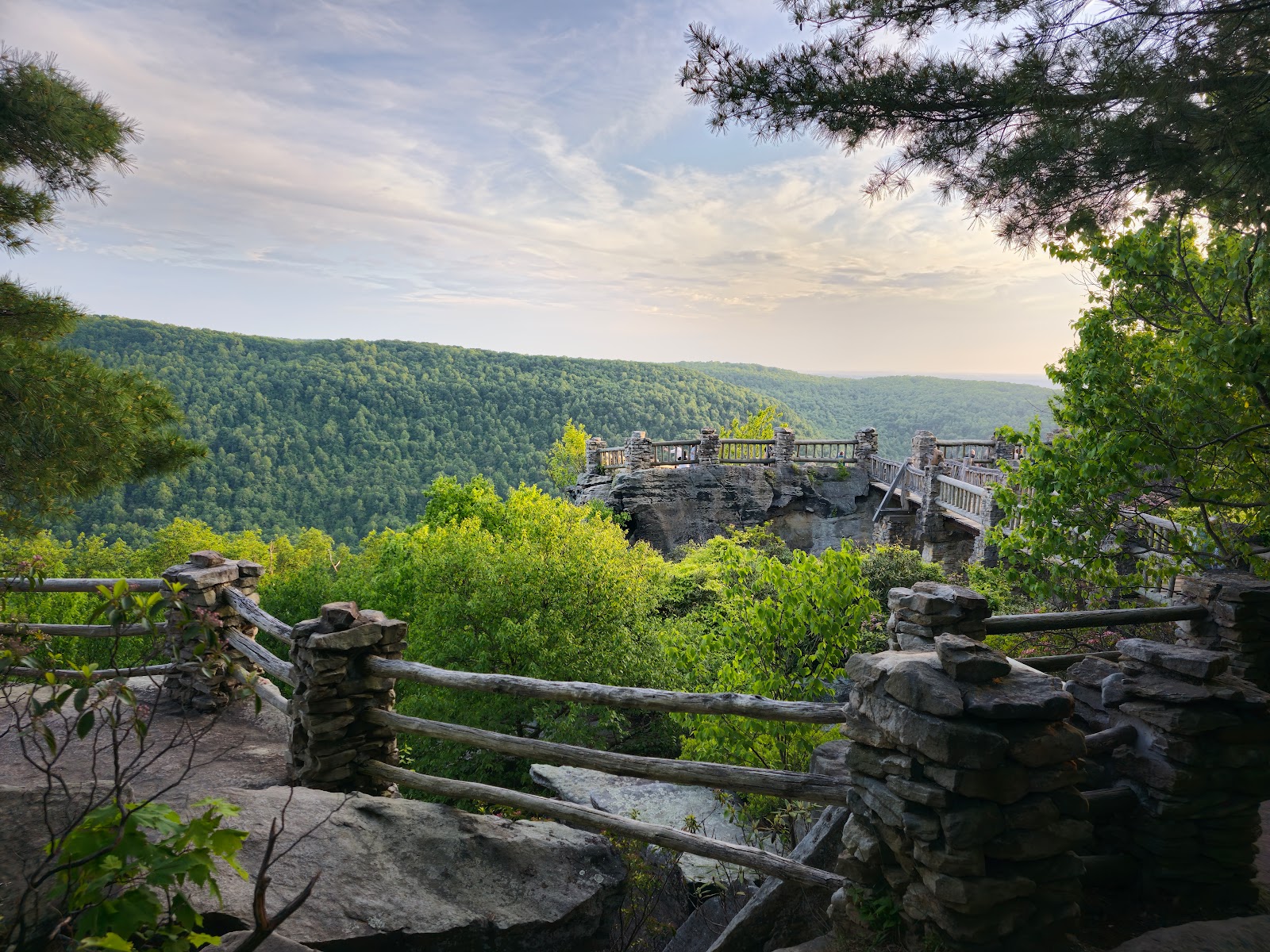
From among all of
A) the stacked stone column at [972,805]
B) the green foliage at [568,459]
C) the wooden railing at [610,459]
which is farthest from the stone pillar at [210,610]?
the green foliage at [568,459]

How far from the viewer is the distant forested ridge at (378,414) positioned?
201 feet

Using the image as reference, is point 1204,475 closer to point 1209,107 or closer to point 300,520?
point 1209,107

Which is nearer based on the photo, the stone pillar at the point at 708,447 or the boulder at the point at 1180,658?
the boulder at the point at 1180,658

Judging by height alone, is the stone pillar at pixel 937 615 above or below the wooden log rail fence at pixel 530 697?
above

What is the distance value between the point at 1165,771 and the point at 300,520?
216 ft

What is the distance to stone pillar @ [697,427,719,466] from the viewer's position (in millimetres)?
28984

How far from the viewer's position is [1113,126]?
4.38 m

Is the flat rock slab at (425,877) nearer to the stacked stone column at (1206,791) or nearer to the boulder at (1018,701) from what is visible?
the boulder at (1018,701)

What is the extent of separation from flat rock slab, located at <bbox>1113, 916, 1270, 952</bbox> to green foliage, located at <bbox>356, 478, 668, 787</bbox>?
822 centimetres

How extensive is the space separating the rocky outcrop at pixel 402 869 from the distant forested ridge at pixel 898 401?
73.8 meters

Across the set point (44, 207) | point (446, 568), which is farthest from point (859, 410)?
point (44, 207)

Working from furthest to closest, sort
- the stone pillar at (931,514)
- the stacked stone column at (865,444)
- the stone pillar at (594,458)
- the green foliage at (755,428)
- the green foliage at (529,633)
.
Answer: the green foliage at (755,428)
the stone pillar at (594,458)
the stacked stone column at (865,444)
the stone pillar at (931,514)
the green foliage at (529,633)

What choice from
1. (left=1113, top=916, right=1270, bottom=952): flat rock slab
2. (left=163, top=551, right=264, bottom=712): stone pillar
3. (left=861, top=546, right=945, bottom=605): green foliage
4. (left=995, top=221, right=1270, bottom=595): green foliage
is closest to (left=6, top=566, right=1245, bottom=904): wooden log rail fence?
(left=163, top=551, right=264, bottom=712): stone pillar

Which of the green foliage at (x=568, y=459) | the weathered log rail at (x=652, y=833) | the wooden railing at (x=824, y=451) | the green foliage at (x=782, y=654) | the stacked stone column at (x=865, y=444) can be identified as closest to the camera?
the weathered log rail at (x=652, y=833)
